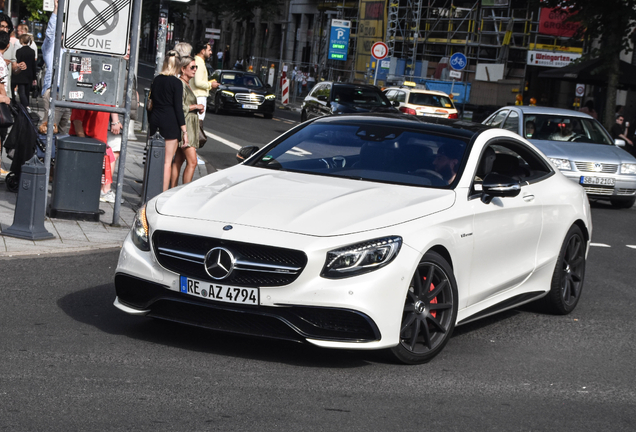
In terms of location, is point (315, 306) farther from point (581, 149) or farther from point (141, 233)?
point (581, 149)

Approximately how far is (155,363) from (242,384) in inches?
22.1

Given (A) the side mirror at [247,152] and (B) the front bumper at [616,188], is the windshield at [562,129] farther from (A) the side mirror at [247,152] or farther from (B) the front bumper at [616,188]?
(A) the side mirror at [247,152]

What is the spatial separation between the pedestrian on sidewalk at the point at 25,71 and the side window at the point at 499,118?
901 cm

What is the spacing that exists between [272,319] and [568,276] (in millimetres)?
3227

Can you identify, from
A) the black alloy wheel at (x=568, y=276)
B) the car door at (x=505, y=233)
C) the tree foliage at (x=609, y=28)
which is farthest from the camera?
the tree foliage at (x=609, y=28)

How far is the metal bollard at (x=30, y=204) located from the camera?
888 centimetres

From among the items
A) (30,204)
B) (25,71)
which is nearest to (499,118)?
(25,71)

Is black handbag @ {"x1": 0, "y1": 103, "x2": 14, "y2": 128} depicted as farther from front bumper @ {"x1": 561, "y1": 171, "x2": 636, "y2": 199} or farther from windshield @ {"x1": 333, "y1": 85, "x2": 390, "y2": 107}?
windshield @ {"x1": 333, "y1": 85, "x2": 390, "y2": 107}

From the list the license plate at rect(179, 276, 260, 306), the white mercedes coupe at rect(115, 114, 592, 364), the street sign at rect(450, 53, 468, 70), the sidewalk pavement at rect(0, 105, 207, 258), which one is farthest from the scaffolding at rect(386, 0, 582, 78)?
the license plate at rect(179, 276, 260, 306)

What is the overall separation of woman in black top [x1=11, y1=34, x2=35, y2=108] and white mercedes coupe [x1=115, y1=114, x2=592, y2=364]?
13.7m

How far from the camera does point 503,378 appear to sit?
5.61 metres

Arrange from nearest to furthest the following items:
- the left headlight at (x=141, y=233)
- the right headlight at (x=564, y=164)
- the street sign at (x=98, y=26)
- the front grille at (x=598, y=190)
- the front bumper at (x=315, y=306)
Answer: the front bumper at (x=315, y=306)
the left headlight at (x=141, y=233)
the street sign at (x=98, y=26)
the right headlight at (x=564, y=164)
the front grille at (x=598, y=190)

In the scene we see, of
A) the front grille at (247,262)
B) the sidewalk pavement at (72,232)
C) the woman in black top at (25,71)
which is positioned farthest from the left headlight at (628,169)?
the front grille at (247,262)

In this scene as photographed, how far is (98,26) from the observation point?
32.3 feet
